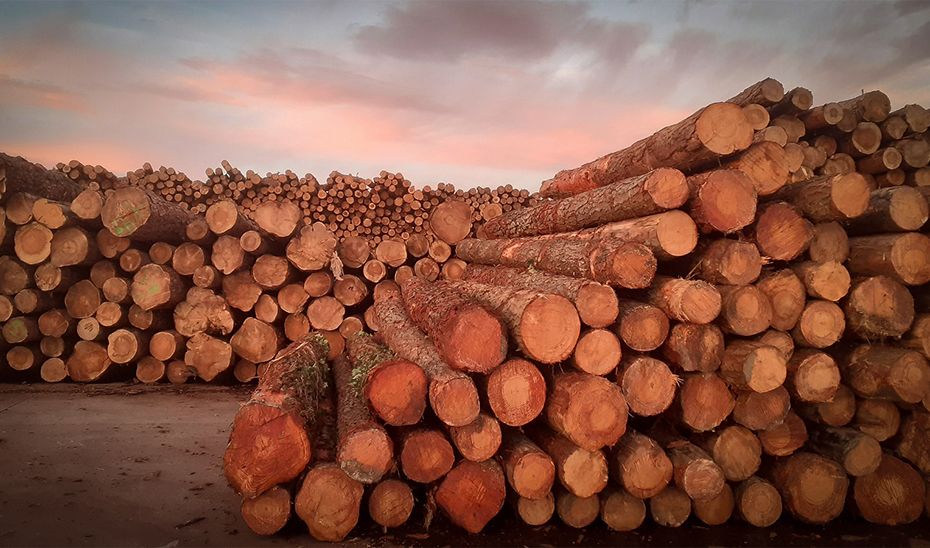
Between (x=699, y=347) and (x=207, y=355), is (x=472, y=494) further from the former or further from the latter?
(x=207, y=355)

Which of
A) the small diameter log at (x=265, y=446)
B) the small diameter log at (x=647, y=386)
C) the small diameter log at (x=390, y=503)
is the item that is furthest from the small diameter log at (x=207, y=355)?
the small diameter log at (x=647, y=386)

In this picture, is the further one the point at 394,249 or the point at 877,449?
the point at 394,249

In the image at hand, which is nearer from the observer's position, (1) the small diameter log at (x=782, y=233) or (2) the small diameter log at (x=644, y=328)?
(2) the small diameter log at (x=644, y=328)

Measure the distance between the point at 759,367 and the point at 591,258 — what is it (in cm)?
127

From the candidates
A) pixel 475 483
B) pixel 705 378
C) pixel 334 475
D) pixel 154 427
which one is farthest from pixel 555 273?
pixel 154 427

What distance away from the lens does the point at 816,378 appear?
134 inches

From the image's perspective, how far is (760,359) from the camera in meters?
3.24

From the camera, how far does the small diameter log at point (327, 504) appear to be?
3113 millimetres

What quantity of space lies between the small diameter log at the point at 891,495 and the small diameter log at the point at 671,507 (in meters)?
1.18

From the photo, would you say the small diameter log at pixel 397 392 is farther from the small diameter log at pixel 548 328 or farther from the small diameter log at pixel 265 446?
the small diameter log at pixel 548 328

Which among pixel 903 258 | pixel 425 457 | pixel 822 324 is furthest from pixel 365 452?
pixel 903 258

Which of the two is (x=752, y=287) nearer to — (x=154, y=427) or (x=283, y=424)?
(x=283, y=424)

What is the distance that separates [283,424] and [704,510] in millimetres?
2725

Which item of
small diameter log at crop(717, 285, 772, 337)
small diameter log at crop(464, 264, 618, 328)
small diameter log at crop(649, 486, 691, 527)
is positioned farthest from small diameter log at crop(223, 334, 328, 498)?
small diameter log at crop(717, 285, 772, 337)
